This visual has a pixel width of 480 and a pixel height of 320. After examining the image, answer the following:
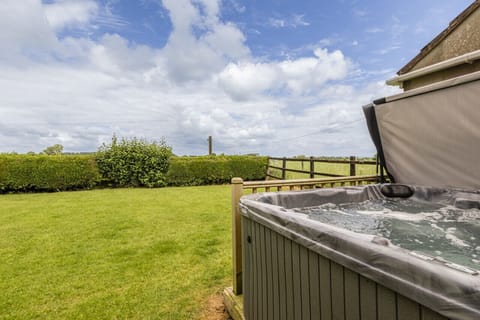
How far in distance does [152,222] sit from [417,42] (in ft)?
21.1

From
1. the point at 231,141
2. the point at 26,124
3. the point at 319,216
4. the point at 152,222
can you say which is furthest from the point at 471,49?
the point at 26,124

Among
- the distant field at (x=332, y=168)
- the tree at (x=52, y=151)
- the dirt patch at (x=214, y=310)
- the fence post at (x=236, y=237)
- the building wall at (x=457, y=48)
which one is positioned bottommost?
the dirt patch at (x=214, y=310)

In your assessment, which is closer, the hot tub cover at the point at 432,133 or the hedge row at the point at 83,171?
the hot tub cover at the point at 432,133

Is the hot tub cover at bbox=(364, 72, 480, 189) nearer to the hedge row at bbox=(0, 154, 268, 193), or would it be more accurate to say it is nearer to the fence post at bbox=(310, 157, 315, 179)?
the fence post at bbox=(310, 157, 315, 179)

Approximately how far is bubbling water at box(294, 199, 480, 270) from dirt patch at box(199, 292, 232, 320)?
1.10 m

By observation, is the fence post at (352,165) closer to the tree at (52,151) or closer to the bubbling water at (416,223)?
the bubbling water at (416,223)

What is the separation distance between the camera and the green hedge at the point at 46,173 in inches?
332

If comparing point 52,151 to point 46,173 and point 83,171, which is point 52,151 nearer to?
point 46,173

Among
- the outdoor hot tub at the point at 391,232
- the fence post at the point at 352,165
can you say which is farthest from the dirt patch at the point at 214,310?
the fence post at the point at 352,165

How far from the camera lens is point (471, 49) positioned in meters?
4.14

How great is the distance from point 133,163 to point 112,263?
24.6 feet

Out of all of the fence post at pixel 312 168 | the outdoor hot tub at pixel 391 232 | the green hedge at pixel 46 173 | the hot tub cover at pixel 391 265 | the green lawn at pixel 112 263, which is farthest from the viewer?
the green hedge at pixel 46 173

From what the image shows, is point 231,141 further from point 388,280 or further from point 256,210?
point 388,280

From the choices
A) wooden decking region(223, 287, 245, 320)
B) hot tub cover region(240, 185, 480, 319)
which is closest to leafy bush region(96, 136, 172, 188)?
wooden decking region(223, 287, 245, 320)
